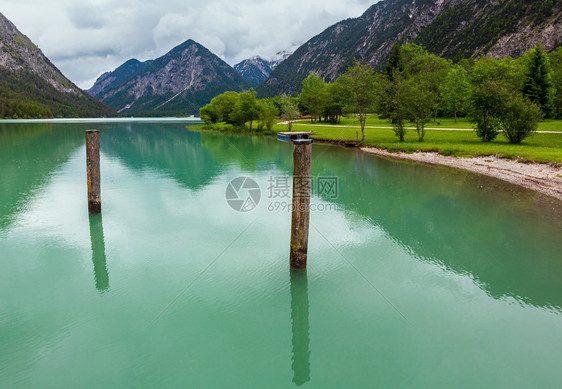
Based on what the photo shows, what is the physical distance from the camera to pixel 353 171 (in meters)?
31.5

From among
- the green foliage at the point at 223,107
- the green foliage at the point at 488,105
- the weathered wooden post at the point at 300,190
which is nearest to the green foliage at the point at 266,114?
the green foliage at the point at 223,107

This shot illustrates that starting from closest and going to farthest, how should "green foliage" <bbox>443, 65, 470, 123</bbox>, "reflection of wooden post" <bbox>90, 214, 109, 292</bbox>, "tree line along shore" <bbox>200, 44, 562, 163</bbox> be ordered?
"reflection of wooden post" <bbox>90, 214, 109, 292</bbox>
"tree line along shore" <bbox>200, 44, 562, 163</bbox>
"green foliage" <bbox>443, 65, 470, 123</bbox>

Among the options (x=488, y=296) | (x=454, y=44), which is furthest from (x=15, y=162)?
(x=454, y=44)

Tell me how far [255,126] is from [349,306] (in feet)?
271

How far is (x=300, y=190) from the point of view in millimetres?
10125

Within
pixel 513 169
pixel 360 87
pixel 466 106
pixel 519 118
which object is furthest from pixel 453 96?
pixel 513 169

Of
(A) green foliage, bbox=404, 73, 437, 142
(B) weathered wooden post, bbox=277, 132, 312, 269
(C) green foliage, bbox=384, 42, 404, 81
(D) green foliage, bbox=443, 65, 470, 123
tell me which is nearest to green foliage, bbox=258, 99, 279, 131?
(C) green foliage, bbox=384, 42, 404, 81

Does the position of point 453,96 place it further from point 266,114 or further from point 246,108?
point 246,108

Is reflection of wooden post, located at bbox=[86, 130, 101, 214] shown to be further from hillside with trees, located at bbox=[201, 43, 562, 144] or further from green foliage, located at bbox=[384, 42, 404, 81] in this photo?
green foliage, located at bbox=[384, 42, 404, 81]

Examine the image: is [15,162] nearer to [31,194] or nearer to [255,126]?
[31,194]

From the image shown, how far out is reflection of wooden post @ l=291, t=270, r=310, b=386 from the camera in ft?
23.9

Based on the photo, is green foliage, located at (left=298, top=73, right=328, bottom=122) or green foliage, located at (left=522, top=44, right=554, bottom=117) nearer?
green foliage, located at (left=522, top=44, right=554, bottom=117)

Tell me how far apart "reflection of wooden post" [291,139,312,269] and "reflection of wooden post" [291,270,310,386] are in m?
0.69

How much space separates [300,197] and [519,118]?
33.0 metres
